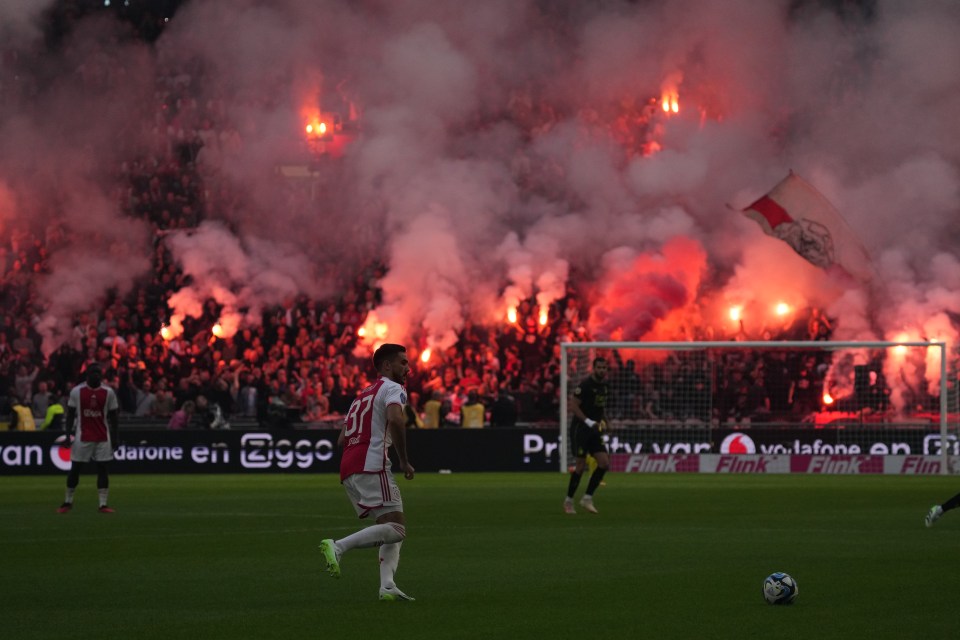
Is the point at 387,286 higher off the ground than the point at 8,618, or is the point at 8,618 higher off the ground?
the point at 387,286

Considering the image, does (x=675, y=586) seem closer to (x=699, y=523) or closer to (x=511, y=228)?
(x=699, y=523)

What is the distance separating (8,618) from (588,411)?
10.7 m

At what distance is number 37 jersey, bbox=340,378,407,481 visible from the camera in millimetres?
9188

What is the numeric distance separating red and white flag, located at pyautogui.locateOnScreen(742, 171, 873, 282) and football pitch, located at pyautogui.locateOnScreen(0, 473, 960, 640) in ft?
69.5

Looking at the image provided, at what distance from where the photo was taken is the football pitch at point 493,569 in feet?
26.5

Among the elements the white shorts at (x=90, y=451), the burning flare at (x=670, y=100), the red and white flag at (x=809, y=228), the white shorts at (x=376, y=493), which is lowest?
the white shorts at (x=376, y=493)

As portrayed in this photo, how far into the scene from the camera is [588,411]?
18.3 metres

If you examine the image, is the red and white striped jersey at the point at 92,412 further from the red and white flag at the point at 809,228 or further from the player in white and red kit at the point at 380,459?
the red and white flag at the point at 809,228

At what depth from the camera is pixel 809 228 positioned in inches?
1638

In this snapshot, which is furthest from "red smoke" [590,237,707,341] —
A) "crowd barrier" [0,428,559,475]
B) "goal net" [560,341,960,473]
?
"crowd barrier" [0,428,559,475]

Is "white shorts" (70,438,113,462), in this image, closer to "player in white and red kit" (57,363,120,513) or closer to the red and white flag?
"player in white and red kit" (57,363,120,513)

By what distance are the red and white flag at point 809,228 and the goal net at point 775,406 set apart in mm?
7028

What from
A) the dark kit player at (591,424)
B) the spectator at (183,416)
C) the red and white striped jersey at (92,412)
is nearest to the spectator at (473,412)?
the spectator at (183,416)

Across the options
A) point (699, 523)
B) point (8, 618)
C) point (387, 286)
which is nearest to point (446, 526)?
point (699, 523)
